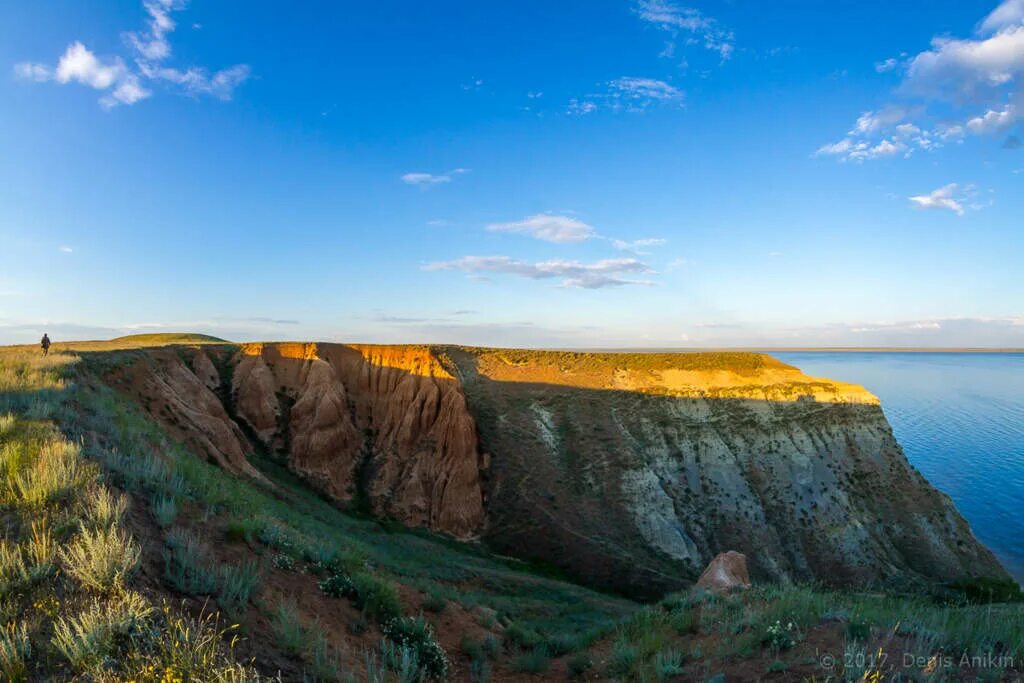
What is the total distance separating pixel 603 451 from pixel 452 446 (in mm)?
11685

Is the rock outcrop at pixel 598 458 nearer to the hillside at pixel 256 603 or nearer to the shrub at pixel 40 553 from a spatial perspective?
the hillside at pixel 256 603

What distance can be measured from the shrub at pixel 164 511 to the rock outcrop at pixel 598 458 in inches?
885

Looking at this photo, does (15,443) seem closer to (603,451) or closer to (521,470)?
(521,470)

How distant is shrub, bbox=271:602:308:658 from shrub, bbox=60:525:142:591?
67.1 inches

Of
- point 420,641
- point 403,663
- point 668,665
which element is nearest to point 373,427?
point 420,641

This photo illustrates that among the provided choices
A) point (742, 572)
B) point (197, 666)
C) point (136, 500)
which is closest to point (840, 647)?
point (197, 666)

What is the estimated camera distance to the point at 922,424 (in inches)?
3019

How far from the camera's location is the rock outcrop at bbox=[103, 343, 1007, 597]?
33344 millimetres

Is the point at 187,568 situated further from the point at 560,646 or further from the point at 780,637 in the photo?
the point at 780,637

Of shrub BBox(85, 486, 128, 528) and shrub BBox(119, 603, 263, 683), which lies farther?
shrub BBox(85, 486, 128, 528)

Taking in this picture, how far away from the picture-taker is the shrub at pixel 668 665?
686 centimetres

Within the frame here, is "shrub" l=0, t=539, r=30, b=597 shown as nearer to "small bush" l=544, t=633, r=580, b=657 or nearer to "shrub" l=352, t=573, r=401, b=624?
"shrub" l=352, t=573, r=401, b=624

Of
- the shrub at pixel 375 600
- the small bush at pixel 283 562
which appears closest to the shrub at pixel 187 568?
the small bush at pixel 283 562

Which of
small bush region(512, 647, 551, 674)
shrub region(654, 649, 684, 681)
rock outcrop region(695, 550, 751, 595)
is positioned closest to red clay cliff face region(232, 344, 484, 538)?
rock outcrop region(695, 550, 751, 595)
